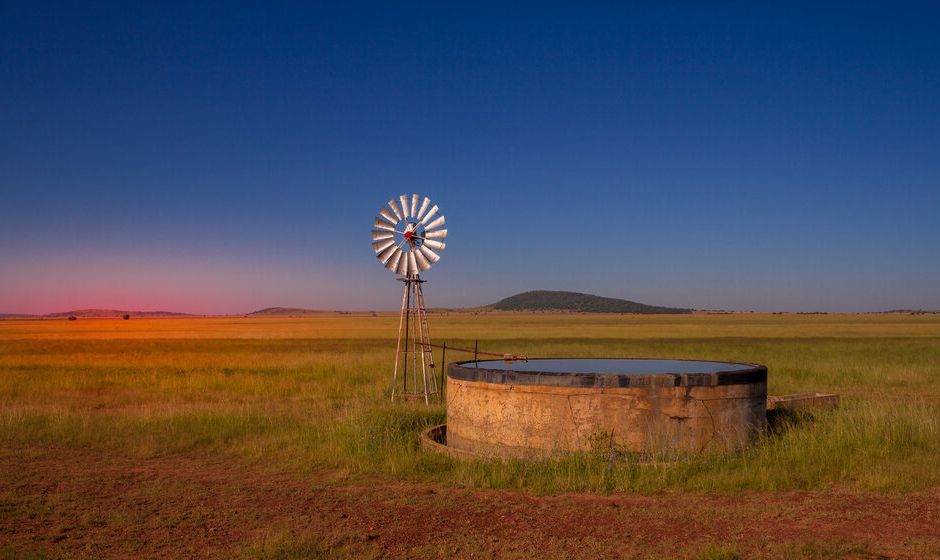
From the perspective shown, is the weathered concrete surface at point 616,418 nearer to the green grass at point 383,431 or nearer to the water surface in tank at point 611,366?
the green grass at point 383,431

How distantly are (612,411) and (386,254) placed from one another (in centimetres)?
981

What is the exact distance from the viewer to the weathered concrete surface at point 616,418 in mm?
10531

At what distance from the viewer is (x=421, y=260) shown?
62.3ft

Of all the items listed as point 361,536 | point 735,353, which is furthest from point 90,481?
point 735,353

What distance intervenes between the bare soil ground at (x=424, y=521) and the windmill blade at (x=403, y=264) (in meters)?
9.00

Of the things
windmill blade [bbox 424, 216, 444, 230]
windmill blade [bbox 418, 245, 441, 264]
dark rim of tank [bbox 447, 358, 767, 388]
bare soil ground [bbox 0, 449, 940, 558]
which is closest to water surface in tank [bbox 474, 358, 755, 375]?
dark rim of tank [bbox 447, 358, 767, 388]

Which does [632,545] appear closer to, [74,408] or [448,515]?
[448,515]

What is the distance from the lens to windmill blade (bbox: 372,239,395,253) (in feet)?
62.7

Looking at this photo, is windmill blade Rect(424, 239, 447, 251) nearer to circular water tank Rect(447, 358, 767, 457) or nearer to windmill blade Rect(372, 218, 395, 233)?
windmill blade Rect(372, 218, 395, 233)

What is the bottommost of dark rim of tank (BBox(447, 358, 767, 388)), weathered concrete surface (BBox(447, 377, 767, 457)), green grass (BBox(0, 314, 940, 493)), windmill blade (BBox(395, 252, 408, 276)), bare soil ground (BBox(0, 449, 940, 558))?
bare soil ground (BBox(0, 449, 940, 558))

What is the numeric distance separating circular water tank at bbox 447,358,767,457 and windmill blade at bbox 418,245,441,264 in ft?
24.7

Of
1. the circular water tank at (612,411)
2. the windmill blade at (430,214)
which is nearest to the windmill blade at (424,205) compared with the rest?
the windmill blade at (430,214)

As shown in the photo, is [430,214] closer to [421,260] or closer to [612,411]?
[421,260]

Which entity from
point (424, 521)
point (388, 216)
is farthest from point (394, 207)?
point (424, 521)
